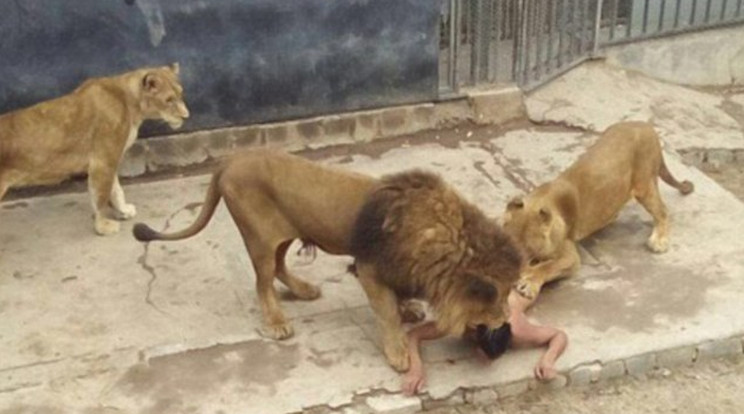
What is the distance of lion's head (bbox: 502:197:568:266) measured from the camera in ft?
19.9

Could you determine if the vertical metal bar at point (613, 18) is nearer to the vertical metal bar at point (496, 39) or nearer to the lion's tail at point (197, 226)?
the vertical metal bar at point (496, 39)

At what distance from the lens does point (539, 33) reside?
8430mm

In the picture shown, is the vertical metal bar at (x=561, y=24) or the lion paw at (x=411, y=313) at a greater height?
the vertical metal bar at (x=561, y=24)

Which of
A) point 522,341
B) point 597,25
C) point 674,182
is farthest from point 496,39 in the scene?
point 522,341

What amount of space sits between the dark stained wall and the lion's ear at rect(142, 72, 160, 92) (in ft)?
2.03

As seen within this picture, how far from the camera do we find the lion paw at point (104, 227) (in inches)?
271

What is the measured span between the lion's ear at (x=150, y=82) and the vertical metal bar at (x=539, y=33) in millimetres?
2943

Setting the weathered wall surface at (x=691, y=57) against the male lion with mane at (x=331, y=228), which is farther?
the weathered wall surface at (x=691, y=57)

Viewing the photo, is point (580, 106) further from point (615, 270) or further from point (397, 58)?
point (615, 270)

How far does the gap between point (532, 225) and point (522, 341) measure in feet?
2.29

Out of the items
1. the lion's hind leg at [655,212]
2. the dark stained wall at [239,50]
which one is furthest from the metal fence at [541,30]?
the lion's hind leg at [655,212]

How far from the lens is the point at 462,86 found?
27.3ft

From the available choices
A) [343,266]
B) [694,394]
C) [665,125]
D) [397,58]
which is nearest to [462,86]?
[397,58]

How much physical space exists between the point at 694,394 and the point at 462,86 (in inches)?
133
